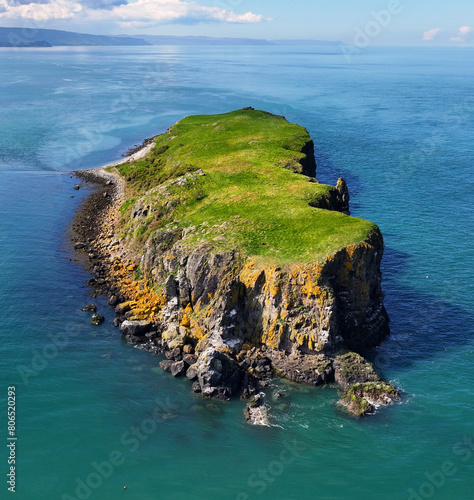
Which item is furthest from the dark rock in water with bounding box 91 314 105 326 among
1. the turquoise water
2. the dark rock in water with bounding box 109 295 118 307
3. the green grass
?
the green grass

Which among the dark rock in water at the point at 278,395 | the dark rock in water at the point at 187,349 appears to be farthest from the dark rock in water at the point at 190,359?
the dark rock in water at the point at 278,395

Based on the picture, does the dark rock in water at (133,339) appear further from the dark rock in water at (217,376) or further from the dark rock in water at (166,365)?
the dark rock in water at (217,376)

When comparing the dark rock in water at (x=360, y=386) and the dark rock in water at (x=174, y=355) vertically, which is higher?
the dark rock in water at (x=360, y=386)

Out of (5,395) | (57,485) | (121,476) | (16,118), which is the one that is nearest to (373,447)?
(121,476)

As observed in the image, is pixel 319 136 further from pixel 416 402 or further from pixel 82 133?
pixel 416 402

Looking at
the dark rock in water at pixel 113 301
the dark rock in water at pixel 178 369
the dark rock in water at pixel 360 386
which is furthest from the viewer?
the dark rock in water at pixel 113 301

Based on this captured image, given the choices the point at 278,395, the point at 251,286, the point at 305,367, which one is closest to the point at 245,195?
the point at 251,286

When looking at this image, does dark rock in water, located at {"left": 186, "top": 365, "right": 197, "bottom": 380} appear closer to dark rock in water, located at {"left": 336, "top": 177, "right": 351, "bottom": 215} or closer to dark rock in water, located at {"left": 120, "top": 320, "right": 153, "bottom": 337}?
dark rock in water, located at {"left": 120, "top": 320, "right": 153, "bottom": 337}
